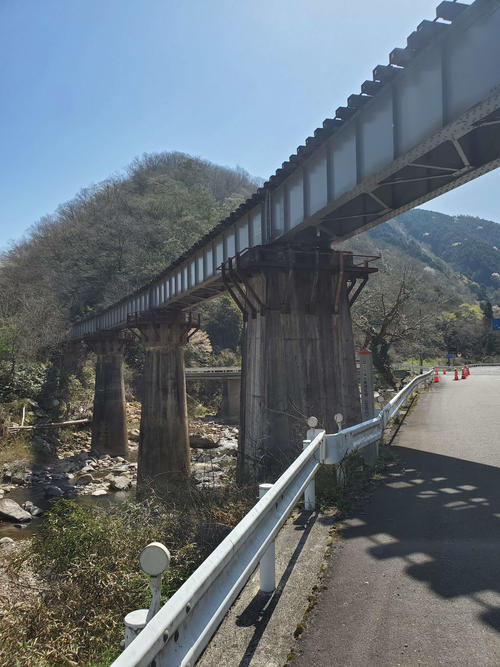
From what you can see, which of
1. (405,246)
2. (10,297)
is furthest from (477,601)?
(405,246)

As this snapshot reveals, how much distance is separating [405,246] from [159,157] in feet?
330

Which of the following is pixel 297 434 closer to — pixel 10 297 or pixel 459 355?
pixel 10 297

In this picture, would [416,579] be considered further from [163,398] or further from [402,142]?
[163,398]

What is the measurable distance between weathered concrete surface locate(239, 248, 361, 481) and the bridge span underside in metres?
0.05

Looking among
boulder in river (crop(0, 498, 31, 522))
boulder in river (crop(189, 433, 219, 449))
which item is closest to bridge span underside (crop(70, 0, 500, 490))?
boulder in river (crop(0, 498, 31, 522))

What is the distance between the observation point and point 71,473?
1025 inches

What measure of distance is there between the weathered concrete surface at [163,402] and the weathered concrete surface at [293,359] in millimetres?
11983

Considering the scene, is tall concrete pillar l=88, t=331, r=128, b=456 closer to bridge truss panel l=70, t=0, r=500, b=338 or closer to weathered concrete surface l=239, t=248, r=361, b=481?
weathered concrete surface l=239, t=248, r=361, b=481

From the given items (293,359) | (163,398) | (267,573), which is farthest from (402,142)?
(163,398)

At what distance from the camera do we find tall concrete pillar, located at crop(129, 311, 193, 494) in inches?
895

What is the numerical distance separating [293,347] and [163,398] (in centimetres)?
1370

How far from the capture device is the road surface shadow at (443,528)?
3760mm

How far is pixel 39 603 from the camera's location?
551 centimetres

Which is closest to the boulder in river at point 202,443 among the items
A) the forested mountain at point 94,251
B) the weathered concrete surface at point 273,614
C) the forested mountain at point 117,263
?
the forested mountain at point 117,263
